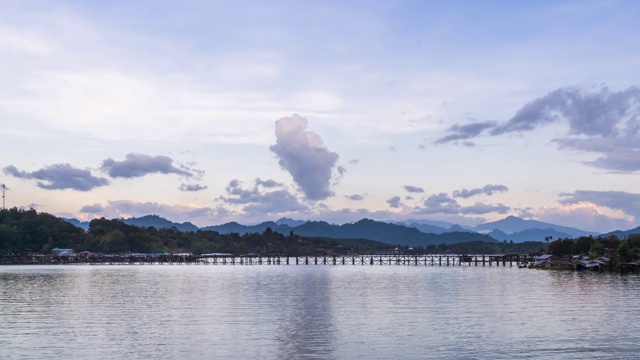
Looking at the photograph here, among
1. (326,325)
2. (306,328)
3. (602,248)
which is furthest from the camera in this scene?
(602,248)

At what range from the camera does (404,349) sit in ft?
136

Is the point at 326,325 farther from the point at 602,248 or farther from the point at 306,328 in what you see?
the point at 602,248

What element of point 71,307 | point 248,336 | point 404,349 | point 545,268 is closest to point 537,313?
point 404,349

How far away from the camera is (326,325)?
53.6 meters

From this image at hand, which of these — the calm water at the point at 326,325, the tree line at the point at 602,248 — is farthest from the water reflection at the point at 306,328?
the tree line at the point at 602,248

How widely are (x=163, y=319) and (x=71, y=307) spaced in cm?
1671

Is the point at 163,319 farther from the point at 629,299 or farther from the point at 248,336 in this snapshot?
the point at 629,299

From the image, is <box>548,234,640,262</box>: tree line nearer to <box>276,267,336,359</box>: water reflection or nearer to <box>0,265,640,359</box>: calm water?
<box>0,265,640,359</box>: calm water

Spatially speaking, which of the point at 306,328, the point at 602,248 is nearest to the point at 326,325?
the point at 306,328

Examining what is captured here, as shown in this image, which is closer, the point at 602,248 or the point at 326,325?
the point at 326,325

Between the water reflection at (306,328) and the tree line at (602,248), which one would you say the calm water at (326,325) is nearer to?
the water reflection at (306,328)

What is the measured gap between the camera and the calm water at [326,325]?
41062 millimetres

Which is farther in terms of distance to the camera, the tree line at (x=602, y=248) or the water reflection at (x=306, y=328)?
the tree line at (x=602, y=248)

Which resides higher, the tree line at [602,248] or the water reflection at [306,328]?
the tree line at [602,248]
